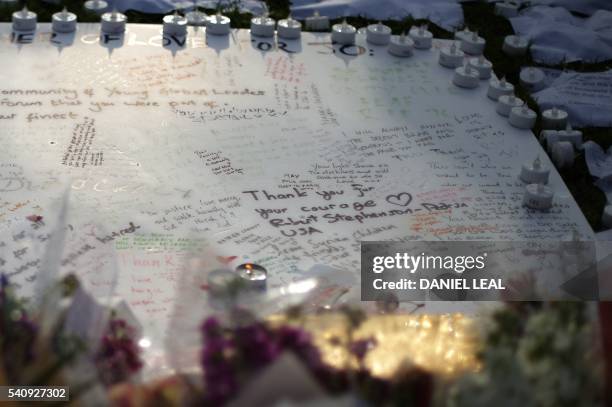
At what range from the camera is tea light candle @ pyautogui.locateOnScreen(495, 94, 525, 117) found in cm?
508

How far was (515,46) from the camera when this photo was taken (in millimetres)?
6223

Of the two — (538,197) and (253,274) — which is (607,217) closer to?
(538,197)

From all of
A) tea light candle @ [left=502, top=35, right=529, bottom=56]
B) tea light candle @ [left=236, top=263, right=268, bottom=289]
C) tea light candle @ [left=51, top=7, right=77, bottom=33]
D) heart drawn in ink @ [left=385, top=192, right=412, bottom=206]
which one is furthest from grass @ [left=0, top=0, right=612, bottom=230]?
tea light candle @ [left=236, top=263, right=268, bottom=289]

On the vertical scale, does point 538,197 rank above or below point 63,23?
above

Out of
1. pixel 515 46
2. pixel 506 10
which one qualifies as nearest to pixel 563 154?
pixel 515 46

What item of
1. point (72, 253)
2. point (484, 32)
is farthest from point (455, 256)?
point (484, 32)

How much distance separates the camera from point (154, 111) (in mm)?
4785

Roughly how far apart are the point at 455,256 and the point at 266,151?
1.11 m

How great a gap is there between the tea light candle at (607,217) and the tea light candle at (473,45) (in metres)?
1.74

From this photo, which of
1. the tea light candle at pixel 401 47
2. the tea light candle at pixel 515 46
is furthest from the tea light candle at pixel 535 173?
the tea light candle at pixel 515 46

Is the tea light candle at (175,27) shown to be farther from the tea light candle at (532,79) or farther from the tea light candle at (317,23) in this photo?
the tea light candle at (532,79)

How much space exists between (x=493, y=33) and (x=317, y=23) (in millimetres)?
1377

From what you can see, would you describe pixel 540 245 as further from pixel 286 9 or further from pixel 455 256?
pixel 286 9

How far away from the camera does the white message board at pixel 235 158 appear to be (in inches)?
147
